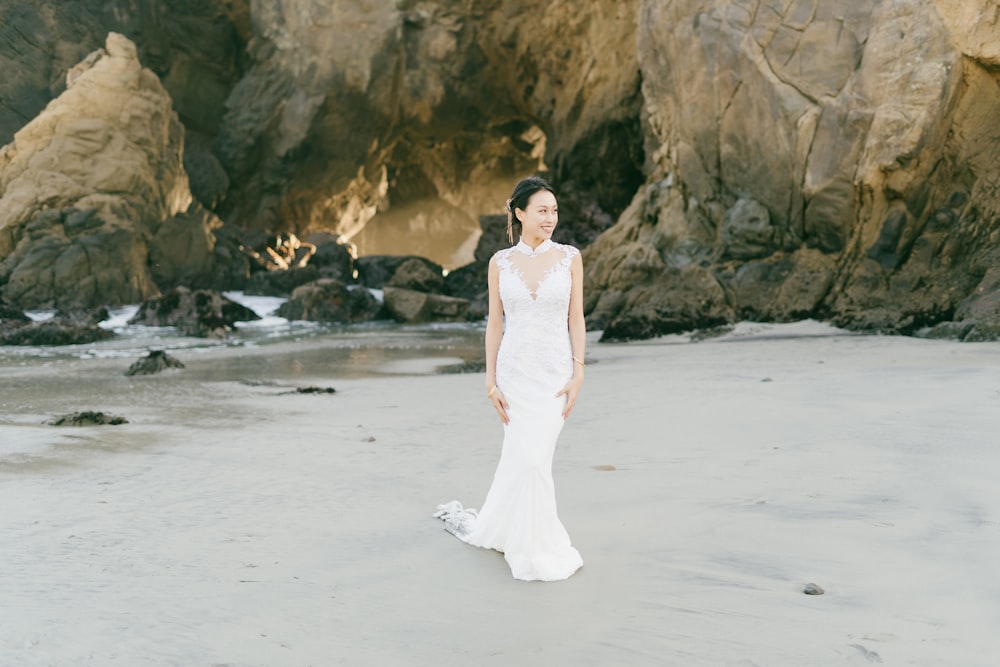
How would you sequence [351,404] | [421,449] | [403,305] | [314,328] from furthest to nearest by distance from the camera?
[403,305] → [314,328] → [351,404] → [421,449]

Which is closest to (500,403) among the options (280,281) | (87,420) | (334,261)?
(87,420)

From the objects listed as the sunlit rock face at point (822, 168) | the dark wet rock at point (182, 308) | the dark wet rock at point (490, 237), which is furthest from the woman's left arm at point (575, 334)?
the dark wet rock at point (490, 237)

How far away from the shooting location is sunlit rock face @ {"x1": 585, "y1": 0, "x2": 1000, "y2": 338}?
1210 cm

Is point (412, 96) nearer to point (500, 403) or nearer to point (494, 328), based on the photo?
point (494, 328)

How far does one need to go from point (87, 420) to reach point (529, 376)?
4603 mm

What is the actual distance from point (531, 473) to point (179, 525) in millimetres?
1606

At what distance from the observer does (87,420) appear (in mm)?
6758

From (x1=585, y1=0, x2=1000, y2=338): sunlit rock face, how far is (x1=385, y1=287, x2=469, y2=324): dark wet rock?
5.97m

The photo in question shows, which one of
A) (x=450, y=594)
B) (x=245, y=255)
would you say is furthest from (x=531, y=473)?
(x=245, y=255)

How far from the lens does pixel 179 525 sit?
12.6ft

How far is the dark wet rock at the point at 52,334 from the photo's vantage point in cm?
1578

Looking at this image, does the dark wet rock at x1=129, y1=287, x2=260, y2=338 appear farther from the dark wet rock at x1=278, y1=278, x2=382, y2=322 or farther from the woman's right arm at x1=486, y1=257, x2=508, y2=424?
the woman's right arm at x1=486, y1=257, x2=508, y2=424

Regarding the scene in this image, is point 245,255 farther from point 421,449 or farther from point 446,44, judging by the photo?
point 421,449

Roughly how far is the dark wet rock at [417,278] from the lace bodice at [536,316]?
22038mm
